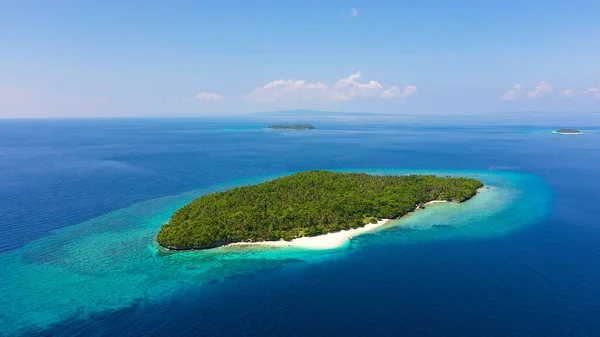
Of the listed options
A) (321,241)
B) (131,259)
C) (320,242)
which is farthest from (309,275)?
(131,259)

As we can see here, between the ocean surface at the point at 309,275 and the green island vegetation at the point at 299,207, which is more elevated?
the green island vegetation at the point at 299,207

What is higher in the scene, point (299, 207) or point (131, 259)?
point (299, 207)

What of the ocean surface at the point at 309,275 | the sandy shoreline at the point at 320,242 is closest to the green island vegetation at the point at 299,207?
the sandy shoreline at the point at 320,242

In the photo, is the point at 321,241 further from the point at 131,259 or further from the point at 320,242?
the point at 131,259

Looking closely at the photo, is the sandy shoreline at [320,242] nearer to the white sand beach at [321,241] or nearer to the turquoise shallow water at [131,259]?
the white sand beach at [321,241]

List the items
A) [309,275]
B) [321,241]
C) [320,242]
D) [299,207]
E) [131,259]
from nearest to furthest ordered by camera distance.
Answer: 1. [309,275]
2. [131,259]
3. [320,242]
4. [321,241]
5. [299,207]

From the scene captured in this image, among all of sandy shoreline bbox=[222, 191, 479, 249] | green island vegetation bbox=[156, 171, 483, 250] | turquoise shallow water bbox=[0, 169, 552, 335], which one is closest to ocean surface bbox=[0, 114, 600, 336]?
turquoise shallow water bbox=[0, 169, 552, 335]

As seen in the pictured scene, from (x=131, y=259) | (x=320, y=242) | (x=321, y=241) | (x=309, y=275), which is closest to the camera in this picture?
(x=309, y=275)

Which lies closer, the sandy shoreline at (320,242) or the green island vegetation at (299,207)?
the sandy shoreline at (320,242)
